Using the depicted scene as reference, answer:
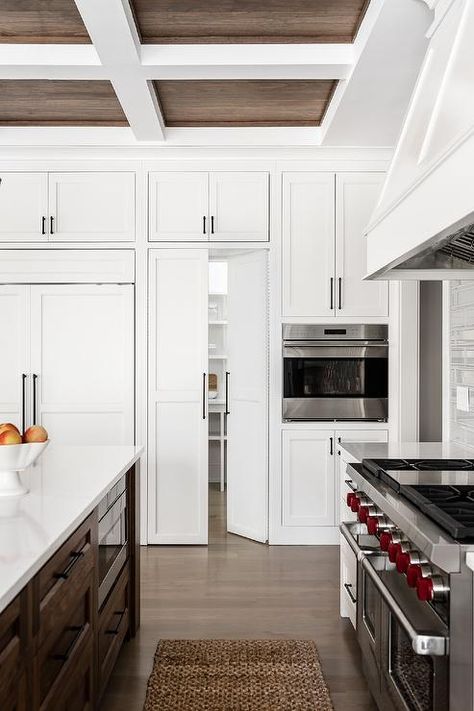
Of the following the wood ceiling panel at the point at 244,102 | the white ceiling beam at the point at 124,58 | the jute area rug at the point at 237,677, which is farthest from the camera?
the wood ceiling panel at the point at 244,102

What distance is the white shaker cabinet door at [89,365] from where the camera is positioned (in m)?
4.32

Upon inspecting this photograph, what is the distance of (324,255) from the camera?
4332mm

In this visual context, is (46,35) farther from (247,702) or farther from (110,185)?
(247,702)

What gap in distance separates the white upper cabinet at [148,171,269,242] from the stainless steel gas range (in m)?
2.23

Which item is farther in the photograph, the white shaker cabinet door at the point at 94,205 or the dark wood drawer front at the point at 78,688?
the white shaker cabinet door at the point at 94,205

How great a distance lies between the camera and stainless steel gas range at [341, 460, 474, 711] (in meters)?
1.44

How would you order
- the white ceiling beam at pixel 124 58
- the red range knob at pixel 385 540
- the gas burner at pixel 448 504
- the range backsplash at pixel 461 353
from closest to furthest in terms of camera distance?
the gas burner at pixel 448 504, the red range knob at pixel 385 540, the white ceiling beam at pixel 124 58, the range backsplash at pixel 461 353

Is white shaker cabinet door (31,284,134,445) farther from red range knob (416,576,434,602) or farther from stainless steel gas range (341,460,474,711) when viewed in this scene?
red range knob (416,576,434,602)

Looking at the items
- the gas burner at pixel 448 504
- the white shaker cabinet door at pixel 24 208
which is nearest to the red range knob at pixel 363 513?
the gas burner at pixel 448 504

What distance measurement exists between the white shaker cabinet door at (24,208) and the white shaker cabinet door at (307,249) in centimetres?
161

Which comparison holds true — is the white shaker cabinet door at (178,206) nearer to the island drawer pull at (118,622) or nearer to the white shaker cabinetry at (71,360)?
the white shaker cabinetry at (71,360)

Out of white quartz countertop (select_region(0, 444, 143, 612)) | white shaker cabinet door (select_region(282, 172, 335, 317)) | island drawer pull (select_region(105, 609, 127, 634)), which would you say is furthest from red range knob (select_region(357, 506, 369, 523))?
white shaker cabinet door (select_region(282, 172, 335, 317))

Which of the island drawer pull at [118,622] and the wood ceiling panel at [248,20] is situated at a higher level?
the wood ceiling panel at [248,20]

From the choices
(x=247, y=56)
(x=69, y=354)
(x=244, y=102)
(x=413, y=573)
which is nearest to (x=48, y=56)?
(x=247, y=56)
